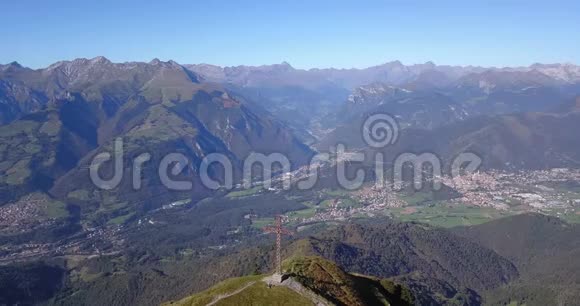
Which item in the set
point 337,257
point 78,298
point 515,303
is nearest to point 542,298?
point 515,303

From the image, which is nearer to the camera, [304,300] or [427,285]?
[304,300]

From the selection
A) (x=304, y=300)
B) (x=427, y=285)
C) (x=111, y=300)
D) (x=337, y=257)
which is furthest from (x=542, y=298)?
(x=111, y=300)

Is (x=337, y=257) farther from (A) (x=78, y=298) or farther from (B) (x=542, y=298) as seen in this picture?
(A) (x=78, y=298)

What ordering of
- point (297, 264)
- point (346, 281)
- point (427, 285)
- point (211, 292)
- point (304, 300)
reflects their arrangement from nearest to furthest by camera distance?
point (304, 300)
point (211, 292)
point (346, 281)
point (297, 264)
point (427, 285)

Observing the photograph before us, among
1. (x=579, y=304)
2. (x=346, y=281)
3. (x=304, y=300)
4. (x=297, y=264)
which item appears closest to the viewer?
(x=304, y=300)

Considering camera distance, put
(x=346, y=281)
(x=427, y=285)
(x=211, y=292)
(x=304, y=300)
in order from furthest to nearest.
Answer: (x=427, y=285), (x=346, y=281), (x=211, y=292), (x=304, y=300)

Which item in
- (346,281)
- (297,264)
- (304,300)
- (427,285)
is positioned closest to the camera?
(304,300)

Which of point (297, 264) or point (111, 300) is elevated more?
point (297, 264)

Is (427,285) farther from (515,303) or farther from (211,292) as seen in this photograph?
(211,292)

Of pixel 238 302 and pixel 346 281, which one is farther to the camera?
pixel 346 281
